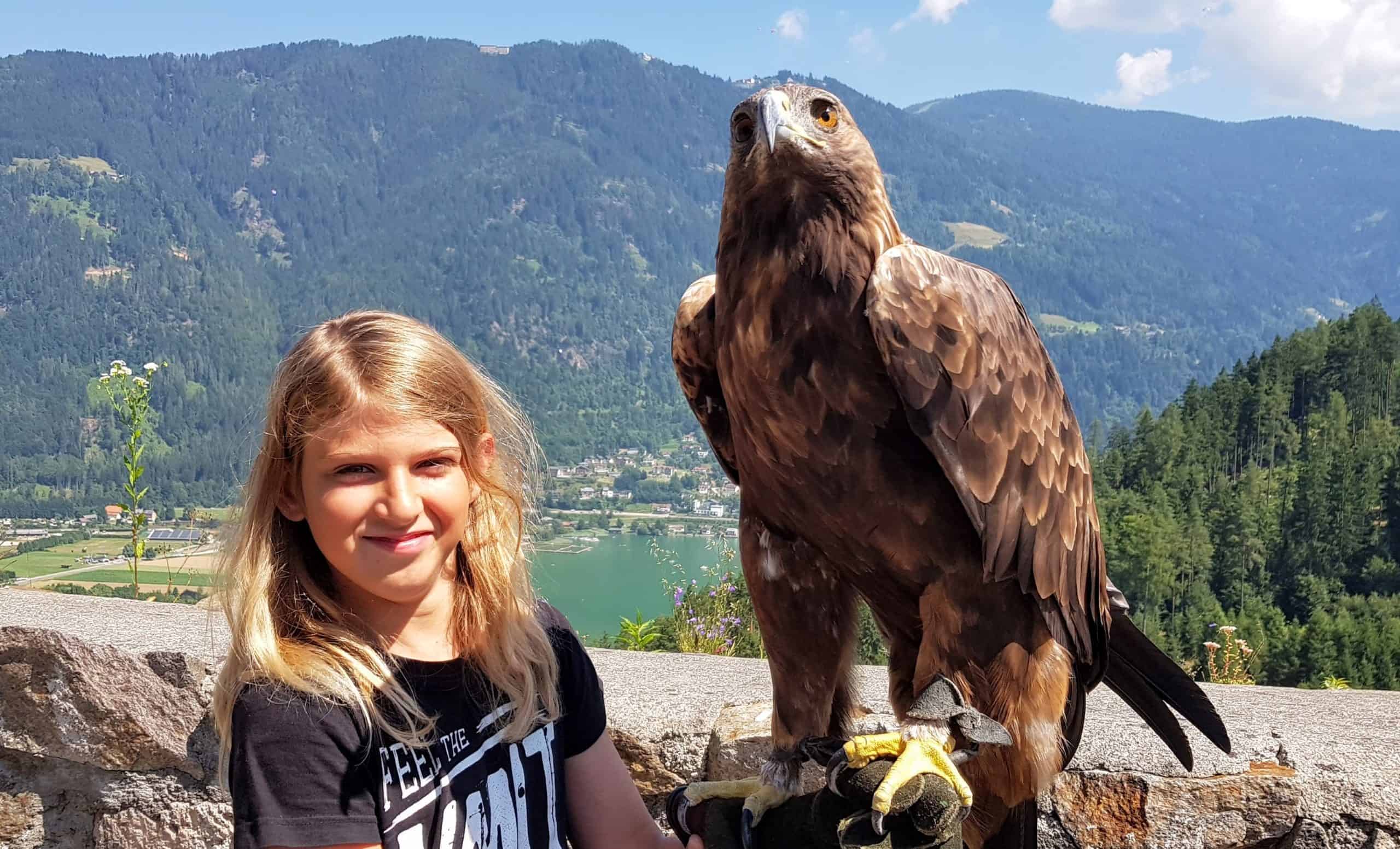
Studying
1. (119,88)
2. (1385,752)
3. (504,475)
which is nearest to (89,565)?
(504,475)

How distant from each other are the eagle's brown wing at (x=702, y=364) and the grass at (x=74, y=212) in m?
156

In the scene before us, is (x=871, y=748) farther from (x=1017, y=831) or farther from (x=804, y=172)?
(x=804, y=172)

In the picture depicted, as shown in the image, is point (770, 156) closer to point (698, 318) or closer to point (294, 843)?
point (698, 318)

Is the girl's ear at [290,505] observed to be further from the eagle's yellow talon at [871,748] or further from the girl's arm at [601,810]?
the eagle's yellow talon at [871,748]

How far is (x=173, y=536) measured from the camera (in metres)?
6.47

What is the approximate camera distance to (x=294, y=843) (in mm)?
1423

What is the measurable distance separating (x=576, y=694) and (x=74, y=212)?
6506 inches

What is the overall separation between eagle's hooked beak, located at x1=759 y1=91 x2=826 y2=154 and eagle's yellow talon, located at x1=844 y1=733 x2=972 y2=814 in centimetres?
111

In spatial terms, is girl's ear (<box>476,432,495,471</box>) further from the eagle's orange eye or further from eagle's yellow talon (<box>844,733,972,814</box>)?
eagle's yellow talon (<box>844,733,972,814</box>)

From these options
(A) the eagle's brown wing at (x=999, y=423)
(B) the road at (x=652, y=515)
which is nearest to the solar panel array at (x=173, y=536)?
(A) the eagle's brown wing at (x=999, y=423)

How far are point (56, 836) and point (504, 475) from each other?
1.93 meters

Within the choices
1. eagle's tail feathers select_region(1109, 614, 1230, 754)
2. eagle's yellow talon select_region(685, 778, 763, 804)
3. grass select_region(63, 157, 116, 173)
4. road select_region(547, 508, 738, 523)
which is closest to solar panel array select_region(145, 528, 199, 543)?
eagle's yellow talon select_region(685, 778, 763, 804)

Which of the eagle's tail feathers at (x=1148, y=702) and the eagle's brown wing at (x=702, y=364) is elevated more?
the eagle's brown wing at (x=702, y=364)

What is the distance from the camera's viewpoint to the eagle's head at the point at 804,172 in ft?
5.87
